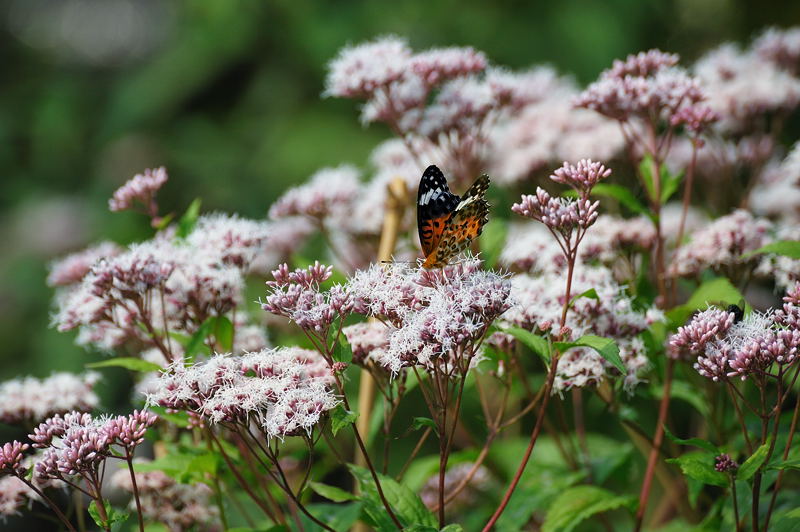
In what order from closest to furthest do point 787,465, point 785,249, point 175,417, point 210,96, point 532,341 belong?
point 787,465 → point 532,341 → point 785,249 → point 175,417 → point 210,96

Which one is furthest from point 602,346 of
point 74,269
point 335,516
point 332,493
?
point 74,269

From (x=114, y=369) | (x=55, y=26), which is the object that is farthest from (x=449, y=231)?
(x=55, y=26)

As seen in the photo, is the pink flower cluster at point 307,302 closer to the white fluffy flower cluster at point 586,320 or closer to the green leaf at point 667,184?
the white fluffy flower cluster at point 586,320

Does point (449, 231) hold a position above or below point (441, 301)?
above

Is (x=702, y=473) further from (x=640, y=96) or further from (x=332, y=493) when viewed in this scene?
(x=640, y=96)

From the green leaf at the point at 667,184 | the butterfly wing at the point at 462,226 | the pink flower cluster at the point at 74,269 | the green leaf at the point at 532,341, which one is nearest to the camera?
the green leaf at the point at 532,341

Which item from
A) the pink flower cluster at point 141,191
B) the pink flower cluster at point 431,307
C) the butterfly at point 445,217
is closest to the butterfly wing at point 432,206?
the butterfly at point 445,217

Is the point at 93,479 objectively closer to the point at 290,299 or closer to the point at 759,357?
the point at 290,299

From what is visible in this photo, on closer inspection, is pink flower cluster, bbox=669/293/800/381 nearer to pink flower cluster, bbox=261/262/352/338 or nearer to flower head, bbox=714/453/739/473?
flower head, bbox=714/453/739/473
